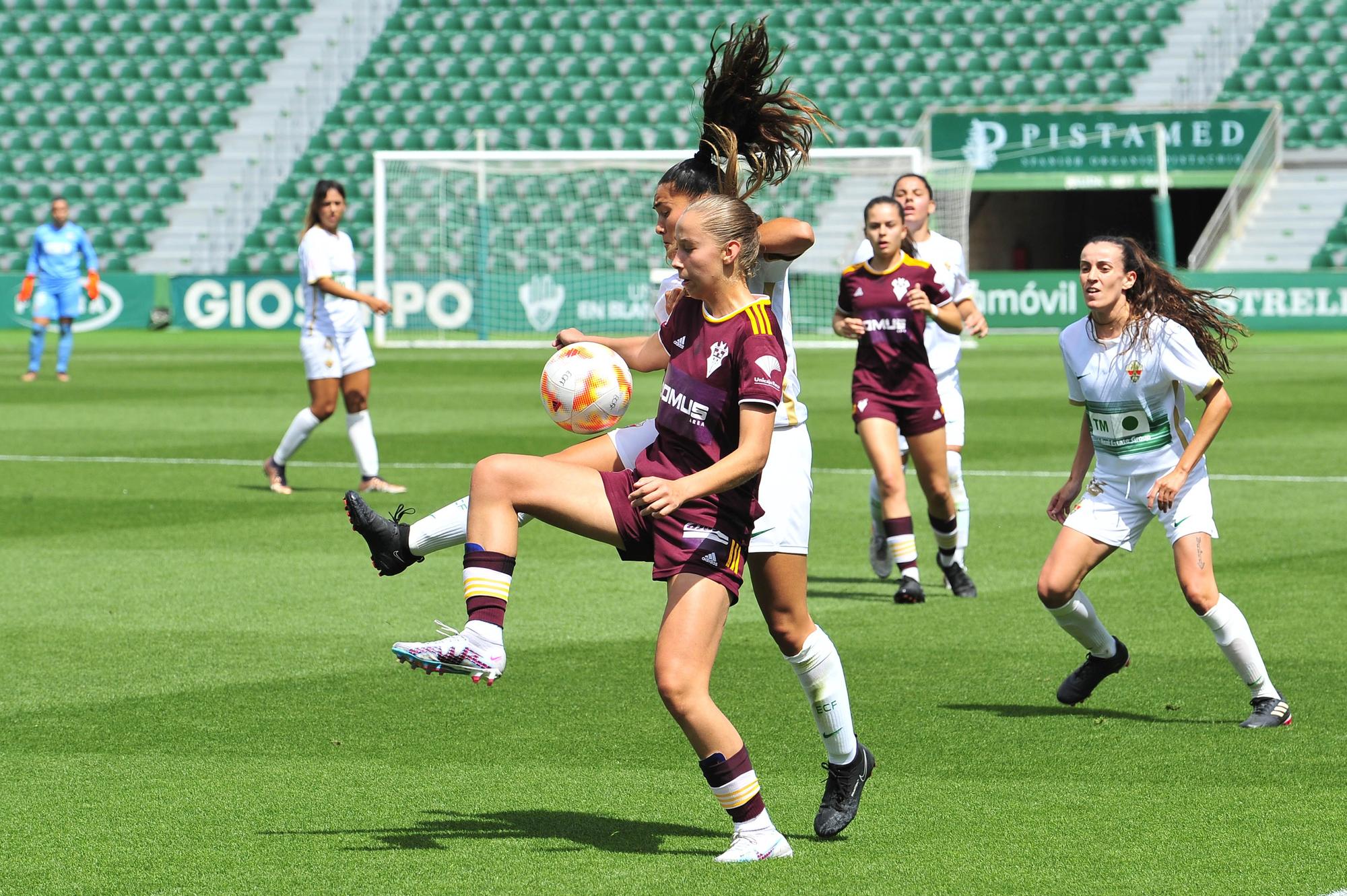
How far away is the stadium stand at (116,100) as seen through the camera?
3841 cm

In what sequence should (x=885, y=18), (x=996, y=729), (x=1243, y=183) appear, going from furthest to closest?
(x=885, y=18) → (x=1243, y=183) → (x=996, y=729)

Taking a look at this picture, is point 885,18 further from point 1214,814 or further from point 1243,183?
point 1214,814

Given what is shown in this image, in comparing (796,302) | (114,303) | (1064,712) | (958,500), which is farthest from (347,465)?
(114,303)

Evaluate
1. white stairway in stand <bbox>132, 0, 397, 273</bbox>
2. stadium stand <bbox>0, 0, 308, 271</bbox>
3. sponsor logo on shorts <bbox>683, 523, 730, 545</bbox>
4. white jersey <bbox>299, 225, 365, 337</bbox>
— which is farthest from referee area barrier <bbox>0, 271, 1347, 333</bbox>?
sponsor logo on shorts <bbox>683, 523, 730, 545</bbox>

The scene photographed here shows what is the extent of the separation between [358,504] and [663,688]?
97 centimetres

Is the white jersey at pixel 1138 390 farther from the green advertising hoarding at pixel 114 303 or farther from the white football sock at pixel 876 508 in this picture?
the green advertising hoarding at pixel 114 303

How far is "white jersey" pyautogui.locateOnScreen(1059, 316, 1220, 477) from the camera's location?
633 cm

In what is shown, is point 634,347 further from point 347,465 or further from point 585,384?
point 347,465

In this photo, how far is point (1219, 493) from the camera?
511 inches

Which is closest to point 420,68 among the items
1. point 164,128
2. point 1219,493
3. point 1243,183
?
point 164,128

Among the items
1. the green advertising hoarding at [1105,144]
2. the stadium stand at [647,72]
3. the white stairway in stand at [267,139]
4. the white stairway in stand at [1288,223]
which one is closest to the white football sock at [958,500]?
the white stairway in stand at [1288,223]

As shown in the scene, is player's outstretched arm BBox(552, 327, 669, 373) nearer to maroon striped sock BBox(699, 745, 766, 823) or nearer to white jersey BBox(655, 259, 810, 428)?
white jersey BBox(655, 259, 810, 428)

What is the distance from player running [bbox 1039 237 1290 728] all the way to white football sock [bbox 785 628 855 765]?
1591 millimetres

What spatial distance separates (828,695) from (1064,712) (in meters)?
1.88
